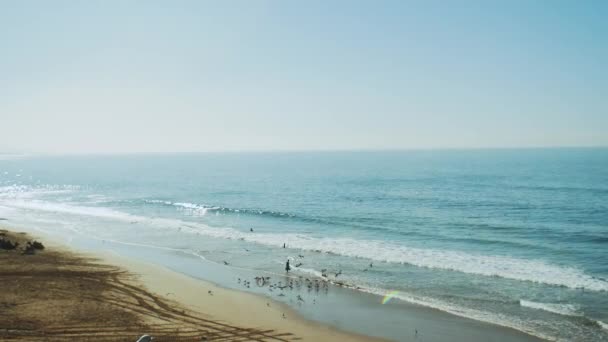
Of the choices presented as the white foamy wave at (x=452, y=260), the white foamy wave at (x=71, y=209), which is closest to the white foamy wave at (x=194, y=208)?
the white foamy wave at (x=71, y=209)

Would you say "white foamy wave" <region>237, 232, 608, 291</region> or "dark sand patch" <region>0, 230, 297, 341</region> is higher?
"white foamy wave" <region>237, 232, 608, 291</region>

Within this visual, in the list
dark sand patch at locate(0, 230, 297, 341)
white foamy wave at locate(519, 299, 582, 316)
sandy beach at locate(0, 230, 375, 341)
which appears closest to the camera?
dark sand patch at locate(0, 230, 297, 341)

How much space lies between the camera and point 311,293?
2597cm

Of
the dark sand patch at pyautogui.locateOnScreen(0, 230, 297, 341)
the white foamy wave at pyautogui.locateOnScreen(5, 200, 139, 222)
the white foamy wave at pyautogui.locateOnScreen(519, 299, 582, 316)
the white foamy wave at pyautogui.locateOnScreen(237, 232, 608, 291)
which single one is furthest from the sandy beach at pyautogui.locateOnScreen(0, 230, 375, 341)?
the white foamy wave at pyautogui.locateOnScreen(5, 200, 139, 222)

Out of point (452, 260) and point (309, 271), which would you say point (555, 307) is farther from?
point (309, 271)

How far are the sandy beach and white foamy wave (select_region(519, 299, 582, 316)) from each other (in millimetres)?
10043

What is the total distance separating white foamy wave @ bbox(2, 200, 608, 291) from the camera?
92.0ft

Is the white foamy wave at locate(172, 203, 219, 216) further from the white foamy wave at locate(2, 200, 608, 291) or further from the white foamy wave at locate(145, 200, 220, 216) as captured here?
the white foamy wave at locate(2, 200, 608, 291)

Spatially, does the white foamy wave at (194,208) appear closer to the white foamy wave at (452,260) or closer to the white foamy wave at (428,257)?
the white foamy wave at (428,257)

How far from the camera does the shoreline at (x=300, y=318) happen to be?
19406 millimetres

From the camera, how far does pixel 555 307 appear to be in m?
23.0

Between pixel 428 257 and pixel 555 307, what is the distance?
11352mm

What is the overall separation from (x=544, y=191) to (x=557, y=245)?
133 feet

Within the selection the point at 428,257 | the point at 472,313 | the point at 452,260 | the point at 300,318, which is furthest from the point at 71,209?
the point at 472,313
